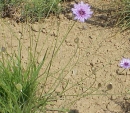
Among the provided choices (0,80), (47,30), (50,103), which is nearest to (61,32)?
(47,30)

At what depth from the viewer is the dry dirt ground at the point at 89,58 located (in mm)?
2359

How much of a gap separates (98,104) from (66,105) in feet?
0.70

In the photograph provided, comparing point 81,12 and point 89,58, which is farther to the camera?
point 89,58

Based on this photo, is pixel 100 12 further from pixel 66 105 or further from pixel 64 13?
pixel 66 105

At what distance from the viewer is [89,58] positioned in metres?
2.69

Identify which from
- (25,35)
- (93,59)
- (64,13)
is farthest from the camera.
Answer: (64,13)

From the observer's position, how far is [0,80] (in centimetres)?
207

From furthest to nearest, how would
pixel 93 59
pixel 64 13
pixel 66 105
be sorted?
pixel 64 13 < pixel 93 59 < pixel 66 105

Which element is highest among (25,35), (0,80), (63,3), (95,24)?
(63,3)

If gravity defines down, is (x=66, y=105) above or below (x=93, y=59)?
below

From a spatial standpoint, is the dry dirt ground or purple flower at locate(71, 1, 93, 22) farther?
the dry dirt ground

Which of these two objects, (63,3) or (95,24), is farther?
(63,3)

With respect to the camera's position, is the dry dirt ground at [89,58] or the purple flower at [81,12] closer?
the purple flower at [81,12]

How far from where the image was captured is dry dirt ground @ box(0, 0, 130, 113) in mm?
2359
